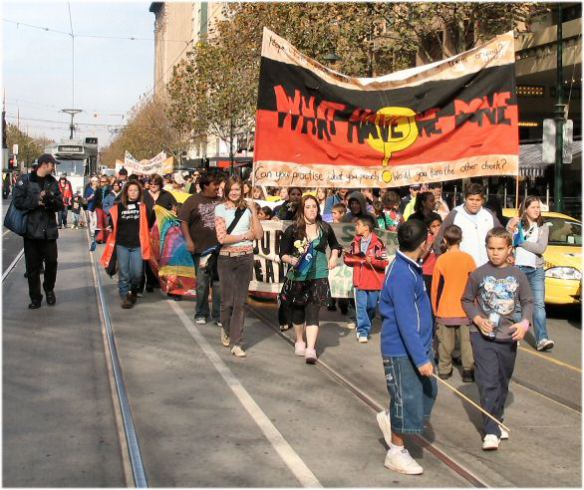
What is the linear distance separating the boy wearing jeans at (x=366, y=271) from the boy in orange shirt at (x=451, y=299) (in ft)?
5.45

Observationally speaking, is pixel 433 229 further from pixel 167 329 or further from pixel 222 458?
pixel 222 458

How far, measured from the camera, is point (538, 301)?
10047 mm

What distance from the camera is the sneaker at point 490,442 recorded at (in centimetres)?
622

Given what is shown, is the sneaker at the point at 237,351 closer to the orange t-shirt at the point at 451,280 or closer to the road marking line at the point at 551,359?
the orange t-shirt at the point at 451,280

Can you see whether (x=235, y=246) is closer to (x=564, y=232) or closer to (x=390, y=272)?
(x=390, y=272)

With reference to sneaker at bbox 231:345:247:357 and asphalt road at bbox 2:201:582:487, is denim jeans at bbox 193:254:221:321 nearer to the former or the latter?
asphalt road at bbox 2:201:582:487

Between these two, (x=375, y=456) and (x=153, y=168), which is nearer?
(x=375, y=456)

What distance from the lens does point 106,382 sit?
311 inches

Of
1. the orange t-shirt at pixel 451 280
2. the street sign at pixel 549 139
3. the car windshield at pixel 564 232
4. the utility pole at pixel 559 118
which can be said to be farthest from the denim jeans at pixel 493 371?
the utility pole at pixel 559 118

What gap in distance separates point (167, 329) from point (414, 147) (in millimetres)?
3639

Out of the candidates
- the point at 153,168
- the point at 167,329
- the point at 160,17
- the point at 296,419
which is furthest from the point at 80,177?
the point at 160,17

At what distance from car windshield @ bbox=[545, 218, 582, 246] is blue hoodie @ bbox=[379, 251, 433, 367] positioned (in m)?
8.48

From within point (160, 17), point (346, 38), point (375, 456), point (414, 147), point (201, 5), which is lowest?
point (375, 456)

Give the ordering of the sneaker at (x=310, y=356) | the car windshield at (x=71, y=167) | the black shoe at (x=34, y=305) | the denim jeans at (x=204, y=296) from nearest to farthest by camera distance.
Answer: the sneaker at (x=310, y=356) → the denim jeans at (x=204, y=296) → the black shoe at (x=34, y=305) → the car windshield at (x=71, y=167)
